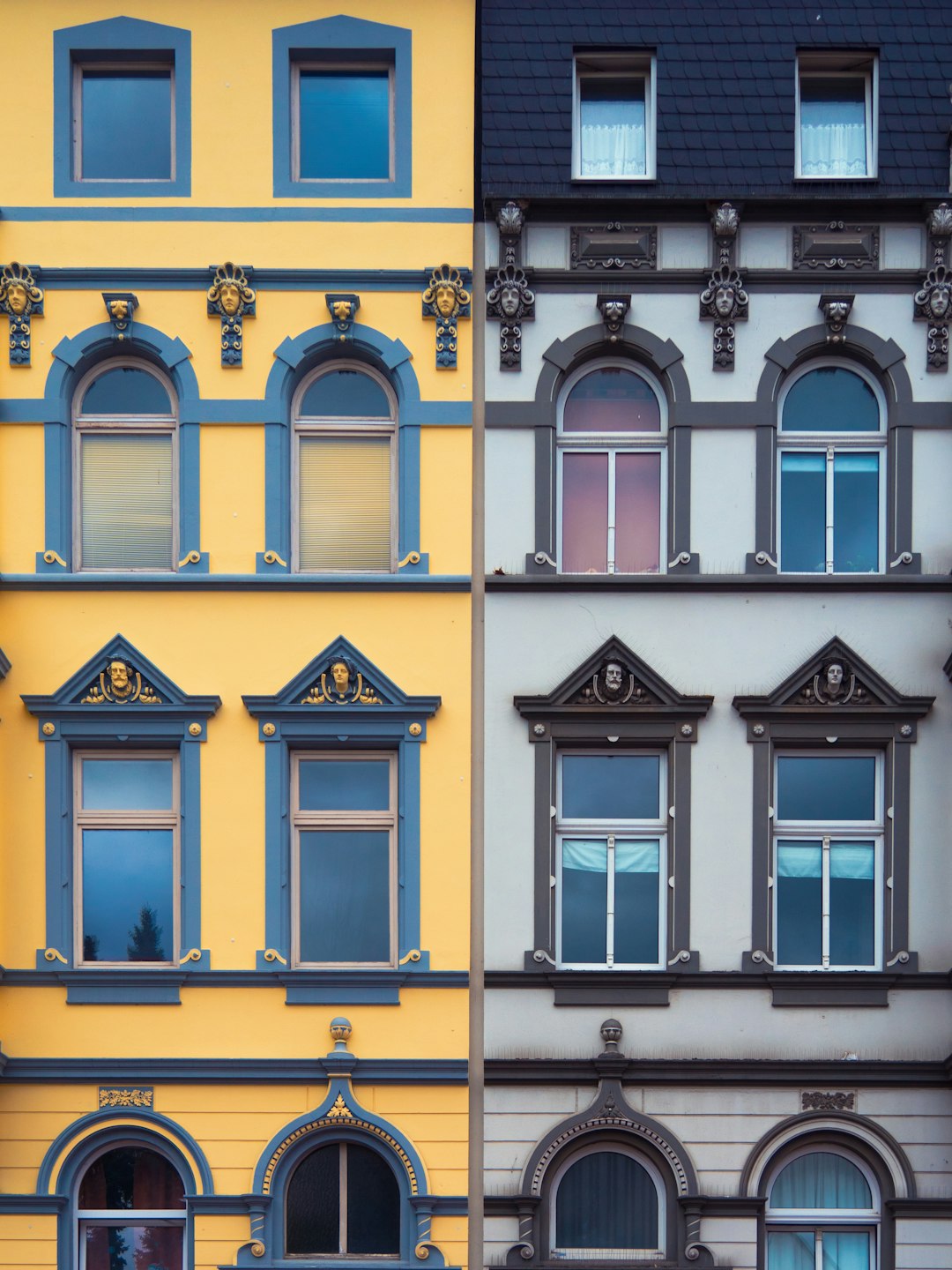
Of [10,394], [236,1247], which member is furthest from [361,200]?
[236,1247]

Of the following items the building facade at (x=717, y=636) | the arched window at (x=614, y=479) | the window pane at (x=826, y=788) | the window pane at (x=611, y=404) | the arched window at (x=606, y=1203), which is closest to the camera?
the building facade at (x=717, y=636)

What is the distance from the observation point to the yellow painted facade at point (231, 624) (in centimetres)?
1409

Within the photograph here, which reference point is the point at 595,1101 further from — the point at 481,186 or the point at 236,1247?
the point at 481,186

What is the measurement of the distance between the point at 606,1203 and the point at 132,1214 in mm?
4153

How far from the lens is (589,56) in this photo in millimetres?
15023

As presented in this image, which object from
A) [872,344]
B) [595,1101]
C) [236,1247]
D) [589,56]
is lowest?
[236,1247]

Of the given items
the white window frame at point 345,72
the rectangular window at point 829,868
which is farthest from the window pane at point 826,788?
the white window frame at point 345,72

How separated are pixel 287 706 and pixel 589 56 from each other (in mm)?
6588

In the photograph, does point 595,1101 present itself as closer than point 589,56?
Yes

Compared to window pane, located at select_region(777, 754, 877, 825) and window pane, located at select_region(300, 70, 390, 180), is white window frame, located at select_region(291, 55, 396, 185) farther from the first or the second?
window pane, located at select_region(777, 754, 877, 825)

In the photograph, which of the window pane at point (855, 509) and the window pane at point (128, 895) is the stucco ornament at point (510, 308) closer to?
the window pane at point (855, 509)

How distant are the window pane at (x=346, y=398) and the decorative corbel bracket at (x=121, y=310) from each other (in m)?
1.71

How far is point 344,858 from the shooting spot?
1455cm

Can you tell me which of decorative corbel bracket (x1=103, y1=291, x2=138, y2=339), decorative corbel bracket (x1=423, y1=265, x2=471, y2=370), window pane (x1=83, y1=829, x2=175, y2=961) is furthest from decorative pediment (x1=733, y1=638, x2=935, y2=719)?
decorative corbel bracket (x1=103, y1=291, x2=138, y2=339)
